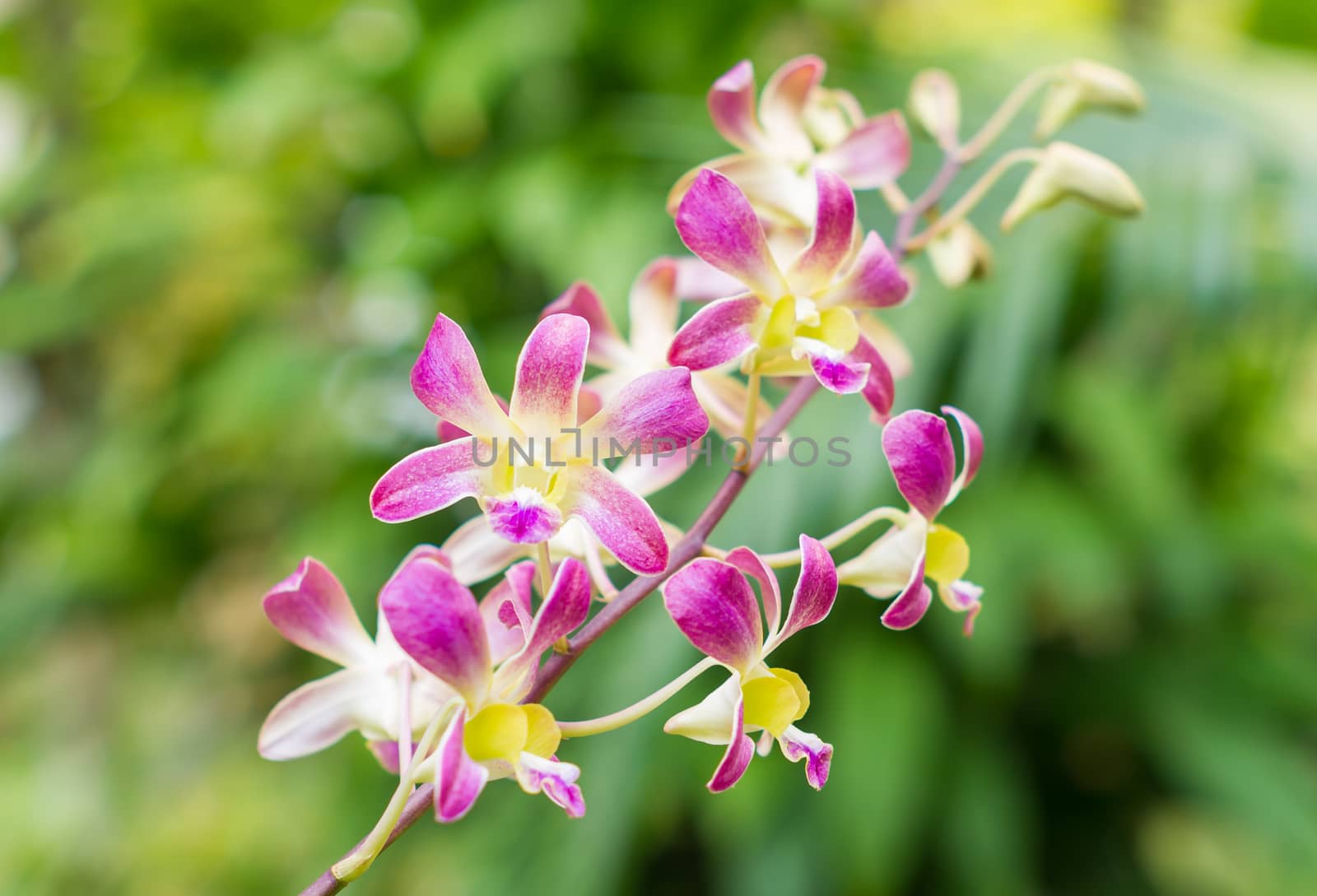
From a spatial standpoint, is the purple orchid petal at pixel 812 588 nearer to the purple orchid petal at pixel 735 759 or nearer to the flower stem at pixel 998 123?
the purple orchid petal at pixel 735 759

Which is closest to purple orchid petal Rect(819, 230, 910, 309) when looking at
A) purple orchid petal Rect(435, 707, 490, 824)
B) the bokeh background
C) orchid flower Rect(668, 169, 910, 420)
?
orchid flower Rect(668, 169, 910, 420)

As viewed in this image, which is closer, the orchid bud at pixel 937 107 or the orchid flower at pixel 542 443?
the orchid flower at pixel 542 443

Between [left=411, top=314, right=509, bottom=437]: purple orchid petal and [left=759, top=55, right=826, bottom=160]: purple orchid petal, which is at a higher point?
[left=759, top=55, right=826, bottom=160]: purple orchid petal

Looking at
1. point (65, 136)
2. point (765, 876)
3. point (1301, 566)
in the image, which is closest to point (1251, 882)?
point (1301, 566)

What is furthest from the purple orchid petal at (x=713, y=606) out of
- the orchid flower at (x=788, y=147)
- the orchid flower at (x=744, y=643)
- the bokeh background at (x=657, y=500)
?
the bokeh background at (x=657, y=500)

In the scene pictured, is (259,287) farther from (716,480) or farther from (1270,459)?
(1270,459)

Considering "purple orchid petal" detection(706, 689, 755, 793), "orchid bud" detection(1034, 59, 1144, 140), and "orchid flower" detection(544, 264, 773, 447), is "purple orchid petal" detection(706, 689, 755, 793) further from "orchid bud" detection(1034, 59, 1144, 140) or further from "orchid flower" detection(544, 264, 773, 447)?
"orchid bud" detection(1034, 59, 1144, 140)
